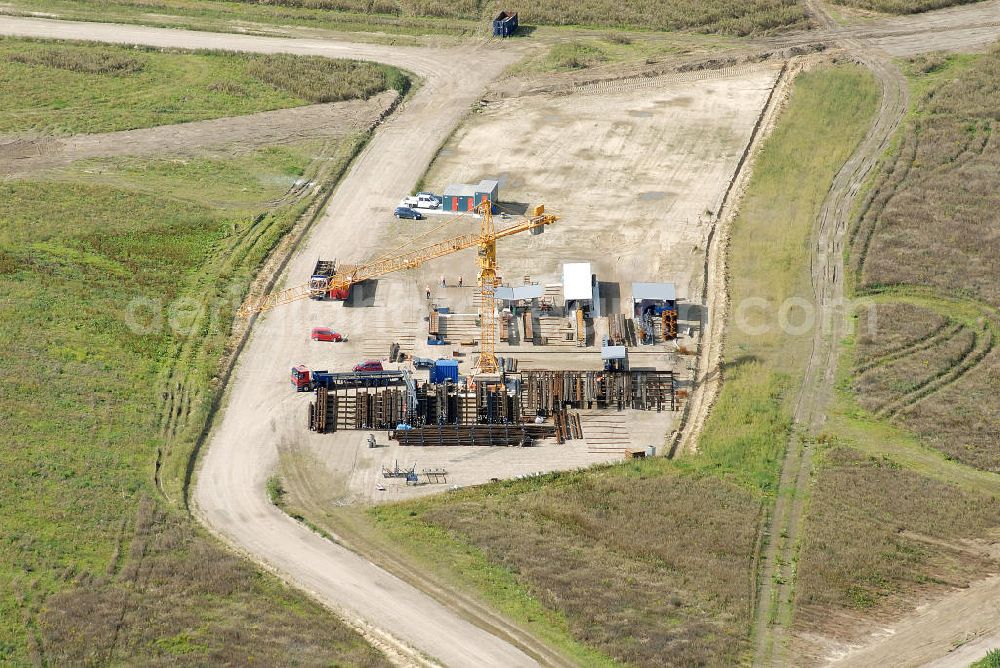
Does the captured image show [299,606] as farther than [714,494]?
No

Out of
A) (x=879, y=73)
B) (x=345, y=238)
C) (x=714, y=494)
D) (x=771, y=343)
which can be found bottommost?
(x=714, y=494)

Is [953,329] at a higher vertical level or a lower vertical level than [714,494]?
higher

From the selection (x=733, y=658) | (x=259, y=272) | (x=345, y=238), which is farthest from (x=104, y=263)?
(x=733, y=658)

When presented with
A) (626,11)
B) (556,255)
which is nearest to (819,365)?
(556,255)

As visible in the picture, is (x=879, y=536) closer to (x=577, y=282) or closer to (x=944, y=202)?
(x=577, y=282)

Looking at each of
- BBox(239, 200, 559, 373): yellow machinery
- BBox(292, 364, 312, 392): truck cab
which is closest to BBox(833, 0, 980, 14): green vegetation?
BBox(239, 200, 559, 373): yellow machinery

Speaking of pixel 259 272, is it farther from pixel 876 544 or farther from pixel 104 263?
pixel 876 544
